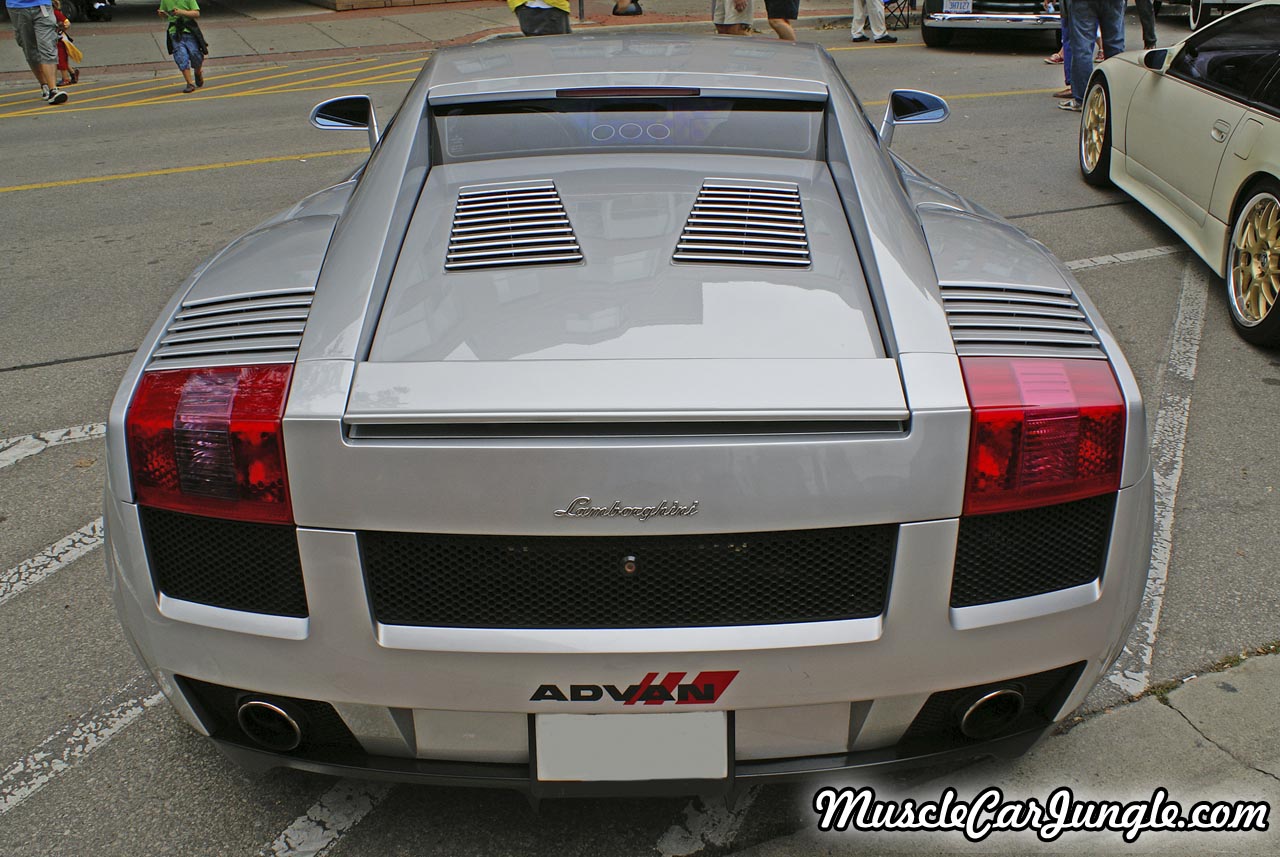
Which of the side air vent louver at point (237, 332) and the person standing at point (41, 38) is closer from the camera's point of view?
the side air vent louver at point (237, 332)

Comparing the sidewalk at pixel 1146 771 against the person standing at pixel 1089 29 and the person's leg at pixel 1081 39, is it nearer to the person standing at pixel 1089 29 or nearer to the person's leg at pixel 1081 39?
the person standing at pixel 1089 29

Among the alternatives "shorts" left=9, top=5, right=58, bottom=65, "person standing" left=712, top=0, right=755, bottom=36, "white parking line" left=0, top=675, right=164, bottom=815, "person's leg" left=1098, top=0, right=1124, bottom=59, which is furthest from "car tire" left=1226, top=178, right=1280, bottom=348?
"shorts" left=9, top=5, right=58, bottom=65

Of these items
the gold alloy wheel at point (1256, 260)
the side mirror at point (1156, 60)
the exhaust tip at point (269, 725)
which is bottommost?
the gold alloy wheel at point (1256, 260)

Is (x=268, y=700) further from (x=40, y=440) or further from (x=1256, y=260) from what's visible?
(x=1256, y=260)

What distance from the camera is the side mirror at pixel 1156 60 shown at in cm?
635

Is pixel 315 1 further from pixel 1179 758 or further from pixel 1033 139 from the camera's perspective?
pixel 1179 758

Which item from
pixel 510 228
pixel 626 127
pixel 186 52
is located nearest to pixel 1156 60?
pixel 626 127

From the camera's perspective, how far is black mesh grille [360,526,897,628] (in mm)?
1865

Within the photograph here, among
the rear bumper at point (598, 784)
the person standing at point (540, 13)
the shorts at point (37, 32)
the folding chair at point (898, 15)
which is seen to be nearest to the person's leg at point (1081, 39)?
the person standing at point (540, 13)

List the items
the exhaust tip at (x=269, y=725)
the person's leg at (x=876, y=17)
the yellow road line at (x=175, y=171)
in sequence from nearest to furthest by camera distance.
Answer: the exhaust tip at (x=269, y=725) < the yellow road line at (x=175, y=171) < the person's leg at (x=876, y=17)

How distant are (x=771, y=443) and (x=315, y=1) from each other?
76.8 ft

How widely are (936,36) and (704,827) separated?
47.7ft

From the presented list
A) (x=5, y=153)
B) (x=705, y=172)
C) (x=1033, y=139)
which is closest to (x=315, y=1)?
(x=5, y=153)

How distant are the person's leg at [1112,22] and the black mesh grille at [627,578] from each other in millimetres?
9335
